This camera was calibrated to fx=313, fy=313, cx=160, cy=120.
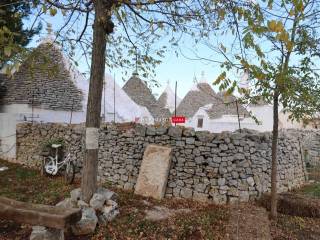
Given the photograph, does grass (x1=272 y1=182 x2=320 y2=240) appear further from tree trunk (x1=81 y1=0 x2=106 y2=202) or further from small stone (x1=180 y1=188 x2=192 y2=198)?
tree trunk (x1=81 y1=0 x2=106 y2=202)

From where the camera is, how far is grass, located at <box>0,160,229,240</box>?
5059 millimetres

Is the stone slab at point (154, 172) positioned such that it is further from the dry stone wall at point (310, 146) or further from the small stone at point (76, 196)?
the dry stone wall at point (310, 146)

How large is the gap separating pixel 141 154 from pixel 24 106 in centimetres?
816

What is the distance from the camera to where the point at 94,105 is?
5.62m

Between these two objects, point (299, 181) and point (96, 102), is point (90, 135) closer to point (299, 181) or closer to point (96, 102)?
point (96, 102)

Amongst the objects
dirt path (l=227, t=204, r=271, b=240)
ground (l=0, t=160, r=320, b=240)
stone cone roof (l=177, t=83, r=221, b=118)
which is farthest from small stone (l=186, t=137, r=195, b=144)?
stone cone roof (l=177, t=83, r=221, b=118)

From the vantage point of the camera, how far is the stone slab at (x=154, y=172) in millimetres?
7547

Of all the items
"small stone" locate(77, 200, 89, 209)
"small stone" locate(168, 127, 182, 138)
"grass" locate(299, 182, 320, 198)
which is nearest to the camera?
"small stone" locate(77, 200, 89, 209)

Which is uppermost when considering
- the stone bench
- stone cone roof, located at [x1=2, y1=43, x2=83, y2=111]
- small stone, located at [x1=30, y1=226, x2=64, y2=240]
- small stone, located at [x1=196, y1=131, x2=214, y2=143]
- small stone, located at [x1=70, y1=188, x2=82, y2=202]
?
stone cone roof, located at [x1=2, y1=43, x2=83, y2=111]

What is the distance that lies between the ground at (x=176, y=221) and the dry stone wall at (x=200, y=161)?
1.52 ft

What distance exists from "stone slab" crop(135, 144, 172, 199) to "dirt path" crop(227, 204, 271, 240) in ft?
5.81

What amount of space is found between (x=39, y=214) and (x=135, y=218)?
7.01 feet

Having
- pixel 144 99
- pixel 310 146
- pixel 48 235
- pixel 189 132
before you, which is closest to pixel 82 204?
pixel 48 235

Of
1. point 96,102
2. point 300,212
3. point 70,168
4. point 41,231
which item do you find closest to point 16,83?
point 70,168
